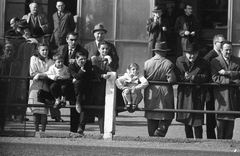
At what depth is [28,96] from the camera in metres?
12.4

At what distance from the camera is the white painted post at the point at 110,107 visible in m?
12.2

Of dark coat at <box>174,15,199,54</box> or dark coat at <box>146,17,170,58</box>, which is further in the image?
dark coat at <box>174,15,199,54</box>

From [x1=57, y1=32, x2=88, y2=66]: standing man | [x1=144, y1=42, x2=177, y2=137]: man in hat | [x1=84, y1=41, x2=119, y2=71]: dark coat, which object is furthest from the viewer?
[x1=57, y1=32, x2=88, y2=66]: standing man

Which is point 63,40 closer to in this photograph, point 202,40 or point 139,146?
point 202,40

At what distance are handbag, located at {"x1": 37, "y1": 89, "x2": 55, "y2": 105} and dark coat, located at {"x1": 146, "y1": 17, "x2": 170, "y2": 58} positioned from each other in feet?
17.0

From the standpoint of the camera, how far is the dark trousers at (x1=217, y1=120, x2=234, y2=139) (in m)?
12.4

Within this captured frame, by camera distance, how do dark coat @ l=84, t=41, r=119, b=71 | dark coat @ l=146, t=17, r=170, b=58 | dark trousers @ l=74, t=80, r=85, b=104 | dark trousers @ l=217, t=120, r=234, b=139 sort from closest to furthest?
dark trousers @ l=74, t=80, r=85, b=104 < dark trousers @ l=217, t=120, r=234, b=139 < dark coat @ l=84, t=41, r=119, b=71 < dark coat @ l=146, t=17, r=170, b=58

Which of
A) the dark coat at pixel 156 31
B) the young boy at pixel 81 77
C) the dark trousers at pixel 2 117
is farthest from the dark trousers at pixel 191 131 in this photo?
the dark coat at pixel 156 31

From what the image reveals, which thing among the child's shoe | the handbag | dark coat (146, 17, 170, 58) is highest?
dark coat (146, 17, 170, 58)

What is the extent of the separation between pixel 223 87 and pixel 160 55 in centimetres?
115

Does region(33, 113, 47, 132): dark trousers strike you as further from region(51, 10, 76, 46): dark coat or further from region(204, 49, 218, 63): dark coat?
region(51, 10, 76, 46): dark coat

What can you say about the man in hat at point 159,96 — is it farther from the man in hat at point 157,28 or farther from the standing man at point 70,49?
the man in hat at point 157,28

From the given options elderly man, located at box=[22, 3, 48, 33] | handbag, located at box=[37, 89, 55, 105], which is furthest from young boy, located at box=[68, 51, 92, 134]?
elderly man, located at box=[22, 3, 48, 33]

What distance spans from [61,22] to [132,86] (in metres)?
5.41
